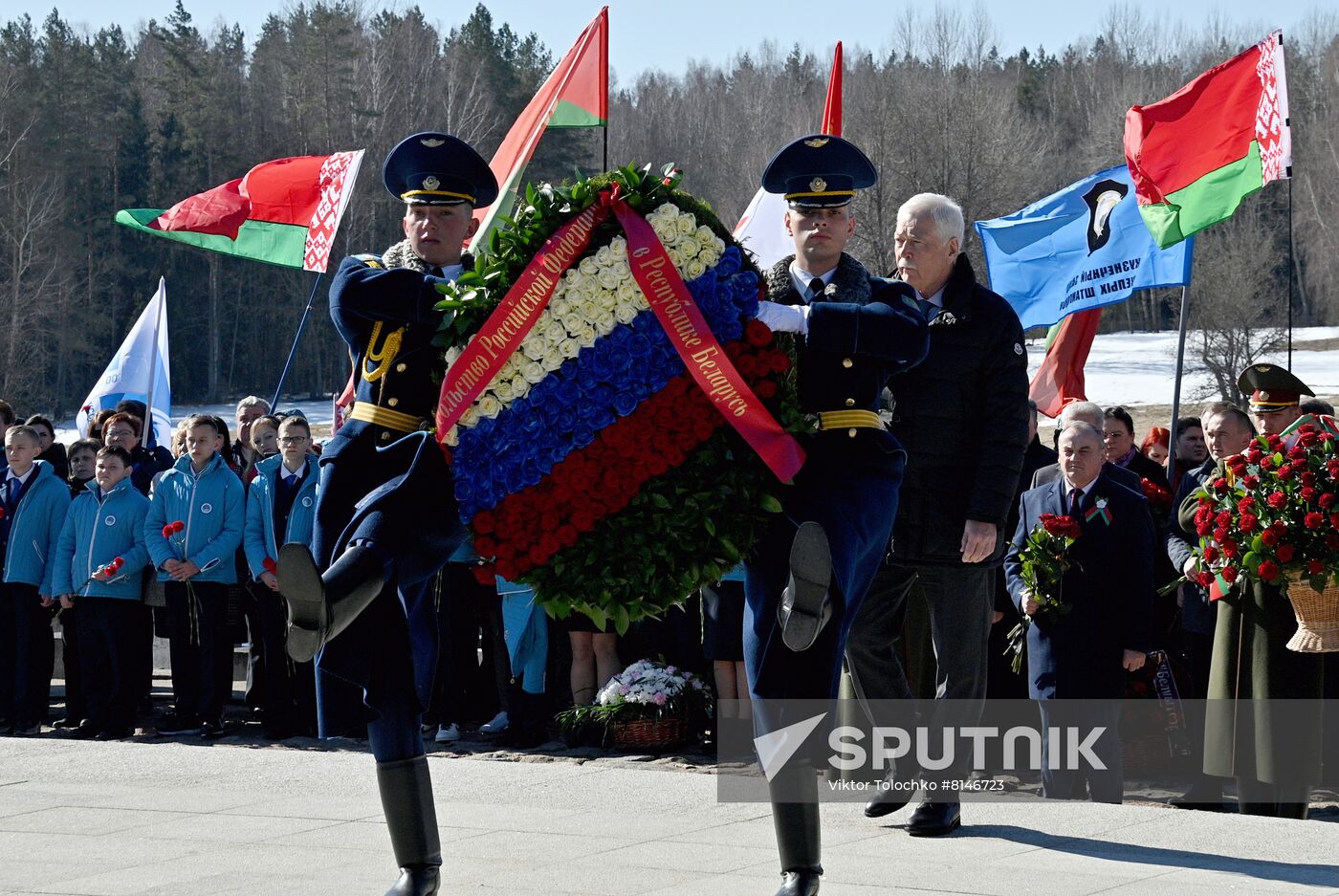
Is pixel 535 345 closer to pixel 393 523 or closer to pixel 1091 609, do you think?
pixel 393 523

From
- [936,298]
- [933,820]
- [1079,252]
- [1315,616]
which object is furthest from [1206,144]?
[933,820]

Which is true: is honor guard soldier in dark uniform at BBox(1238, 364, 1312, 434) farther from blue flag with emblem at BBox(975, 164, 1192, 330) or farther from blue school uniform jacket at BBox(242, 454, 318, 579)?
blue school uniform jacket at BBox(242, 454, 318, 579)

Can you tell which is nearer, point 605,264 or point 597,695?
point 605,264

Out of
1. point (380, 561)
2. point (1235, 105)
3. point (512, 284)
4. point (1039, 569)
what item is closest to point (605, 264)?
point (512, 284)

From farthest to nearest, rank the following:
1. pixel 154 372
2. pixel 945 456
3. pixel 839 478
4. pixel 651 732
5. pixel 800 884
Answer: pixel 154 372
pixel 651 732
pixel 945 456
pixel 839 478
pixel 800 884

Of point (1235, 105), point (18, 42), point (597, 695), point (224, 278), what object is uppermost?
point (18, 42)

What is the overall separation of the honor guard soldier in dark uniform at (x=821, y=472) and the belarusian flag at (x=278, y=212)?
845 cm

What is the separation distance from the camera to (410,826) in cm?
427

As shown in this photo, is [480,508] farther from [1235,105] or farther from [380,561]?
[1235,105]

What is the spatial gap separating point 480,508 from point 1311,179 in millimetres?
58627

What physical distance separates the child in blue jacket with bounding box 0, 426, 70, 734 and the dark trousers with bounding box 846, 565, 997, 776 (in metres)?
6.65

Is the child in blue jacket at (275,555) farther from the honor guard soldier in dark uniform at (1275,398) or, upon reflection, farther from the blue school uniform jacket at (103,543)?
the honor guard soldier in dark uniform at (1275,398)

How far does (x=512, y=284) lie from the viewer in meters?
4.25

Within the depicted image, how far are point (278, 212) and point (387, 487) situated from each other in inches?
364
